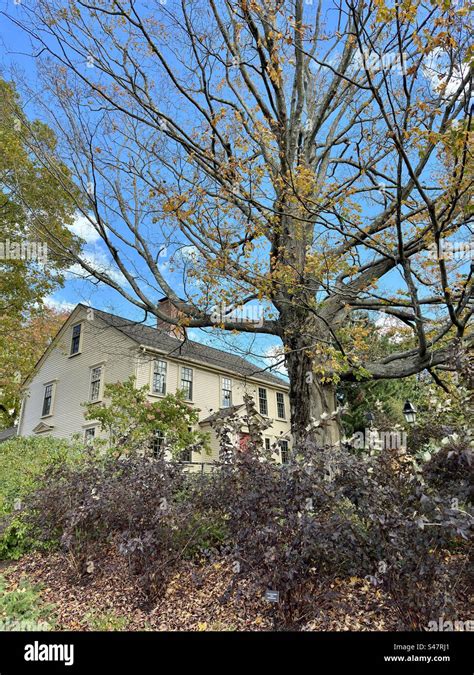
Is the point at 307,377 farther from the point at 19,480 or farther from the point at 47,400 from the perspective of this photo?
the point at 47,400

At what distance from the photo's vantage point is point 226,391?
62.6ft

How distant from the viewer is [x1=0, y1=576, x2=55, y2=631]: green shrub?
3105mm

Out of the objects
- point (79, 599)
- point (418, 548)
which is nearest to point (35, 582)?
point (79, 599)

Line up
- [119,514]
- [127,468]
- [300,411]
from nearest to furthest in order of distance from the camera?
[119,514] < [127,468] < [300,411]

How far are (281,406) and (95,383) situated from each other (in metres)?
9.83

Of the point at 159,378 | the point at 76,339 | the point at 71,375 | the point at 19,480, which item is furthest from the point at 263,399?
the point at 19,480

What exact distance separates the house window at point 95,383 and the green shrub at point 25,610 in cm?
1284

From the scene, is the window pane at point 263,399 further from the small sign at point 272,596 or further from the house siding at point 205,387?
the small sign at point 272,596

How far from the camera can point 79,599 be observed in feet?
12.5

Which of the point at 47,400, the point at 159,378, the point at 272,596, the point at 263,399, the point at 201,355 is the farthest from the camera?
the point at 263,399

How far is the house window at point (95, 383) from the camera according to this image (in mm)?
16492
